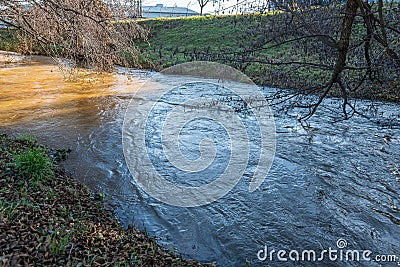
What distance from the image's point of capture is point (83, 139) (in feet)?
24.2

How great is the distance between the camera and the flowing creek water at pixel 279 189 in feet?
13.7

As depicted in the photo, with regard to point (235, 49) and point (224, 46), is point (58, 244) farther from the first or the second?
point (224, 46)

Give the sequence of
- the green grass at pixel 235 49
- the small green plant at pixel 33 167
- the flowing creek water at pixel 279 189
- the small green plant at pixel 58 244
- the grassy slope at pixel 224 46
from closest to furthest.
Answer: the small green plant at pixel 58 244, the flowing creek water at pixel 279 189, the small green plant at pixel 33 167, the green grass at pixel 235 49, the grassy slope at pixel 224 46

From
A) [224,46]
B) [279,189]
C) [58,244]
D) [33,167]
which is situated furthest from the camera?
[224,46]

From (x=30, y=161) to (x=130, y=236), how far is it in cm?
214

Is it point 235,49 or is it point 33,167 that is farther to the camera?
point 235,49

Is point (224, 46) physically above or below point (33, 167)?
above

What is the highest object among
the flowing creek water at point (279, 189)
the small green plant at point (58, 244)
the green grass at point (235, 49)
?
the green grass at point (235, 49)

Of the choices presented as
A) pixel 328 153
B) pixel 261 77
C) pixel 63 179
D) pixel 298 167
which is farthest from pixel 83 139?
pixel 261 77

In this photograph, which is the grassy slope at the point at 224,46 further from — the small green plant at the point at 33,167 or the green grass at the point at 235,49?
the small green plant at the point at 33,167

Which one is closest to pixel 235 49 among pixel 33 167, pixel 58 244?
pixel 33 167

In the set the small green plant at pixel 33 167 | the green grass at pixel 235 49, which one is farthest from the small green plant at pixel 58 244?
the green grass at pixel 235 49

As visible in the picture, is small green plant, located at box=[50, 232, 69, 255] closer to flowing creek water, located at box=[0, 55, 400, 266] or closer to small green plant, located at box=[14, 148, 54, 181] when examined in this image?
flowing creek water, located at box=[0, 55, 400, 266]

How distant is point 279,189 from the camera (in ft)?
18.0
